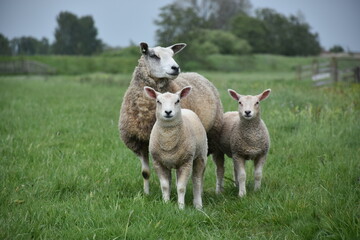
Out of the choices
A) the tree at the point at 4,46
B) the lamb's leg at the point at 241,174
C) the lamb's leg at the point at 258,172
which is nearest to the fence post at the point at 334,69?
the lamb's leg at the point at 258,172

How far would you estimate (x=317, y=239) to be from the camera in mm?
3637

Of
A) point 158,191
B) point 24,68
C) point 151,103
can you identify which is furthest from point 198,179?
point 24,68

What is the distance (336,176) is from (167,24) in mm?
38710

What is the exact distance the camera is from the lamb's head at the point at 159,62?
565 cm

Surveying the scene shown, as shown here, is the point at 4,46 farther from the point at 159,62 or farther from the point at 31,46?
the point at 159,62

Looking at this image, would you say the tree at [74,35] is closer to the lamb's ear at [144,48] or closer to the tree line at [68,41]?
the tree line at [68,41]

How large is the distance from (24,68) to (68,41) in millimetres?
7838

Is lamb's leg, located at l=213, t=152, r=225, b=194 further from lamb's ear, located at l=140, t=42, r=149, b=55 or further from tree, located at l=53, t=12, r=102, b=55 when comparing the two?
tree, located at l=53, t=12, r=102, b=55

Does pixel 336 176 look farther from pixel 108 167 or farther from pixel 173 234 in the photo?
pixel 108 167

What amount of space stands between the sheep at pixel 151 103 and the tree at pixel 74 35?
46.7m

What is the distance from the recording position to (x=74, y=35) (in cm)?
5175

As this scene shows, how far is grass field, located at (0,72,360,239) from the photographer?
3.94 m

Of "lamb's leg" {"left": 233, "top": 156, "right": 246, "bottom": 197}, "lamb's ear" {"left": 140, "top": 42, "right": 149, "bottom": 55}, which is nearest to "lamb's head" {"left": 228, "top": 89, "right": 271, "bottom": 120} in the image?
"lamb's leg" {"left": 233, "top": 156, "right": 246, "bottom": 197}

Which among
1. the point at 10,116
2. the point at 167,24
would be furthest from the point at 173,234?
the point at 167,24
